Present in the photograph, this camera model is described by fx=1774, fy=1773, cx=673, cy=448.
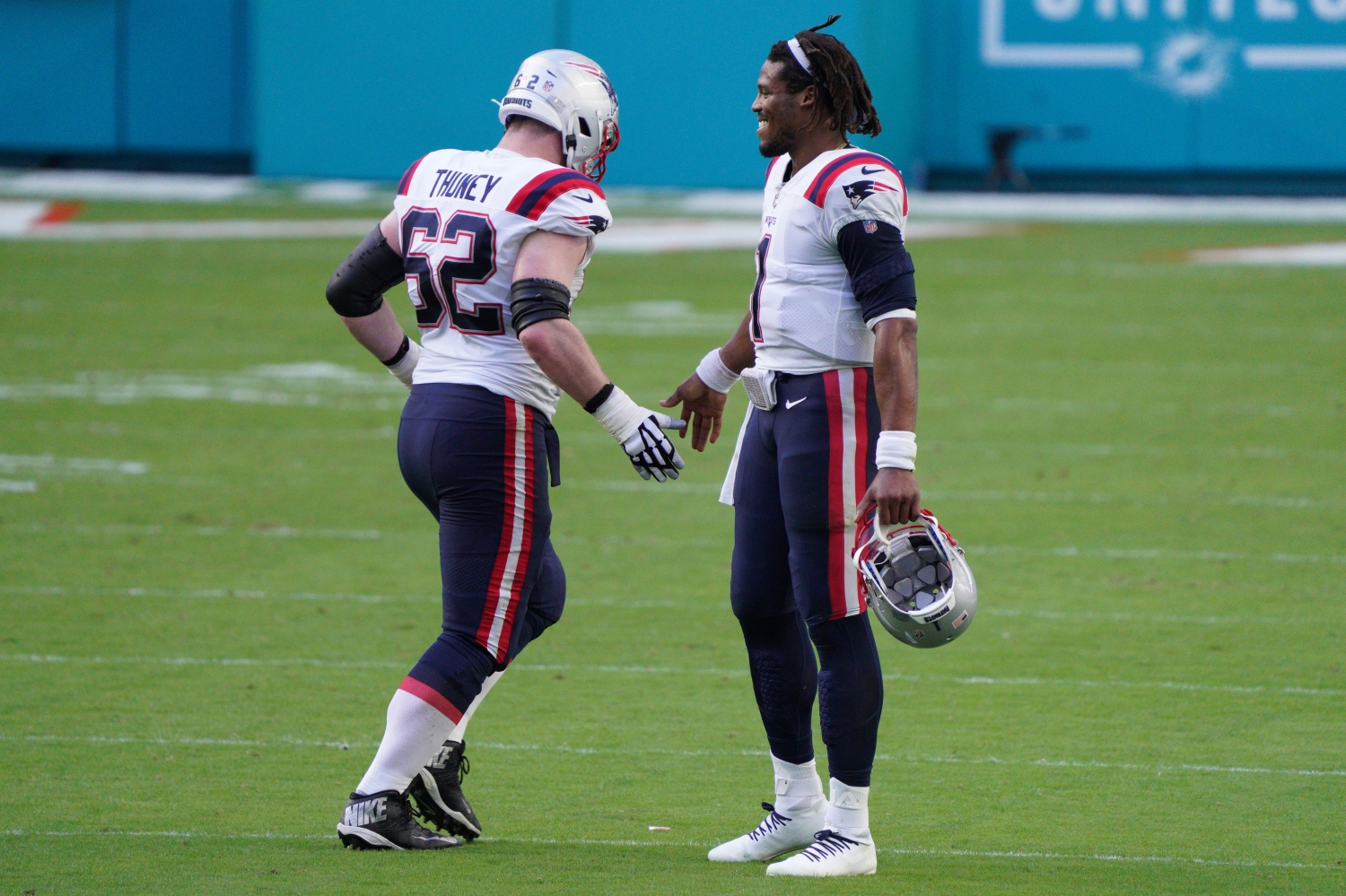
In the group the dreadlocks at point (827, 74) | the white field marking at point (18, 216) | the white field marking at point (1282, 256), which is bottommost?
the white field marking at point (18, 216)

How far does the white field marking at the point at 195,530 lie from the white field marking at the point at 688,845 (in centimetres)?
372

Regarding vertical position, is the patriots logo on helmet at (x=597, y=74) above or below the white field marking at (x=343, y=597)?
above

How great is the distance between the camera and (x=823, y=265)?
3777mm

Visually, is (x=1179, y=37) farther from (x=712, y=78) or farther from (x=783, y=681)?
(x=783, y=681)

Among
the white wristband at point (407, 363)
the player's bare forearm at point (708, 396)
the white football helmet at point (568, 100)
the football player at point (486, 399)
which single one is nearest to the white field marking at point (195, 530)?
the white wristband at point (407, 363)

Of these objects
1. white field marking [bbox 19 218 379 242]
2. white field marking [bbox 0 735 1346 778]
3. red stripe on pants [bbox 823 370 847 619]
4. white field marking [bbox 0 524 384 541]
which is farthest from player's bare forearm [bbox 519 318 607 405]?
white field marking [bbox 19 218 379 242]

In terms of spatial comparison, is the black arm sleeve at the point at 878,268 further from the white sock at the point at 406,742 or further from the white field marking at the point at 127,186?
the white field marking at the point at 127,186

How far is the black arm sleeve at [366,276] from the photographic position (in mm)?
4242

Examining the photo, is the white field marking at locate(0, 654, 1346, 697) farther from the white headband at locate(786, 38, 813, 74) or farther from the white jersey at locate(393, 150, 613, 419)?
the white headband at locate(786, 38, 813, 74)

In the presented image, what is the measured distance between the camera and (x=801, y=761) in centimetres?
401

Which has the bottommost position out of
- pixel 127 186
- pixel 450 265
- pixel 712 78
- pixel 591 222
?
pixel 127 186

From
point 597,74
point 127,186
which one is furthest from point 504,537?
point 127,186

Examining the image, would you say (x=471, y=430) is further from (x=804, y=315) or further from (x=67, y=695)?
(x=67, y=695)

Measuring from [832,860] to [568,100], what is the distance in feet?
5.85
